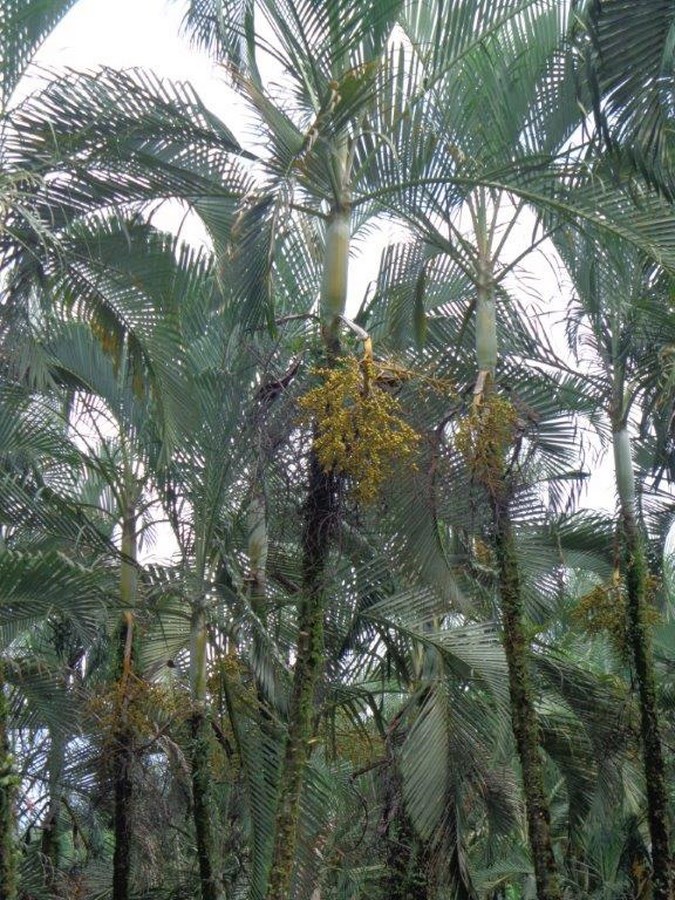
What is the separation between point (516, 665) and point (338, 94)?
3.05m

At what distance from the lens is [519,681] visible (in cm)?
606

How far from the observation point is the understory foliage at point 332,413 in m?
5.25

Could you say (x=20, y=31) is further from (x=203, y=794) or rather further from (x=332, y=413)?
(x=203, y=794)

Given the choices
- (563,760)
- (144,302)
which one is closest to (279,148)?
(144,302)

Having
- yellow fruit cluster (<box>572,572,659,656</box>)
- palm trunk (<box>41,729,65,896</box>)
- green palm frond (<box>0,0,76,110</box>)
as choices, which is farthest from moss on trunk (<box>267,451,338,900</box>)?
palm trunk (<box>41,729,65,896</box>)

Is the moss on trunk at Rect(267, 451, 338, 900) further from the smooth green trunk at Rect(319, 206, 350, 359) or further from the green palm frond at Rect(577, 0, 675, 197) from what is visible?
the green palm frond at Rect(577, 0, 675, 197)

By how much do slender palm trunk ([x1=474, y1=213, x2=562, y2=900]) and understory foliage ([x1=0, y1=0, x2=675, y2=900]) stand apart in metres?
0.02

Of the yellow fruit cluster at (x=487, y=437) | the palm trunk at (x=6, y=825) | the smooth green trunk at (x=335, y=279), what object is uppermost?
the smooth green trunk at (x=335, y=279)

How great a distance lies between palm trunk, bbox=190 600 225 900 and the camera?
693 centimetres

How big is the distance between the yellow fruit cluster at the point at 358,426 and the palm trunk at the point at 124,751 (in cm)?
266

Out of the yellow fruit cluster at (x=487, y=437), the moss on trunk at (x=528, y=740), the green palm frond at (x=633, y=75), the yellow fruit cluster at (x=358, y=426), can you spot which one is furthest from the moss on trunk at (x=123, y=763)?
the green palm frond at (x=633, y=75)

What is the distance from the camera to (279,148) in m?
5.54

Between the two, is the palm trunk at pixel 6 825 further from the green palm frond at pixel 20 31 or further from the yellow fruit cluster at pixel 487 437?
the green palm frond at pixel 20 31

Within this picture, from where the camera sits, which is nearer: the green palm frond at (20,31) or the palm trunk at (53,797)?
the green palm frond at (20,31)
